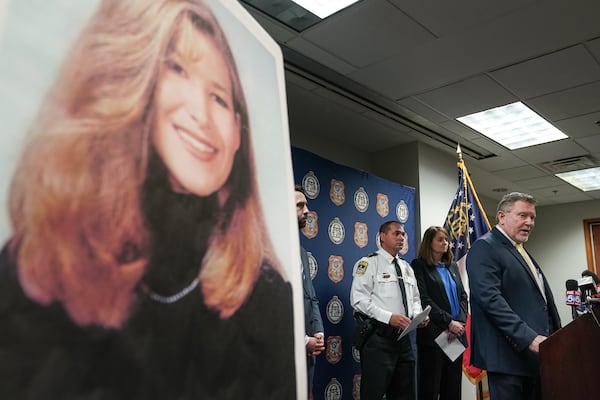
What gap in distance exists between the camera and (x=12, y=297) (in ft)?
0.91

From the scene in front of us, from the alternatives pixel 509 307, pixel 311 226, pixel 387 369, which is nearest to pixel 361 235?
pixel 311 226

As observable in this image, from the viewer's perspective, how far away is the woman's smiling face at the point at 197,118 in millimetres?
415

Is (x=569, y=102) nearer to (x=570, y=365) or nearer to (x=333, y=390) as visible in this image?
(x=570, y=365)

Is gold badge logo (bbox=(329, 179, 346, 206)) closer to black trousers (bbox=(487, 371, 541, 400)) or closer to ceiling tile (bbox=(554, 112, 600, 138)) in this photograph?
black trousers (bbox=(487, 371, 541, 400))

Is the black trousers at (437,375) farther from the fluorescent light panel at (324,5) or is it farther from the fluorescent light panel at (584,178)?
the fluorescent light panel at (584,178)

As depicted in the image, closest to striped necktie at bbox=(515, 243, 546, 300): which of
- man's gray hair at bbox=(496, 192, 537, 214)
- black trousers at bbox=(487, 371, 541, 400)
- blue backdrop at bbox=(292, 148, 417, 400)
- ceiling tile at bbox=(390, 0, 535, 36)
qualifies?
man's gray hair at bbox=(496, 192, 537, 214)

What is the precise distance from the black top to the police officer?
74.6 inches

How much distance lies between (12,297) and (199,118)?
24 centimetres

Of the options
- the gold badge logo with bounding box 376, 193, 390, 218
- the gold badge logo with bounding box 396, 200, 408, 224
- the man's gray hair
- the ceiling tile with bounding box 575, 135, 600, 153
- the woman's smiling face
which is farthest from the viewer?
the ceiling tile with bounding box 575, 135, 600, 153

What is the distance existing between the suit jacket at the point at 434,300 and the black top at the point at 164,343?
7.25 feet

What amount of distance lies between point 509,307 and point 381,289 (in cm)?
91

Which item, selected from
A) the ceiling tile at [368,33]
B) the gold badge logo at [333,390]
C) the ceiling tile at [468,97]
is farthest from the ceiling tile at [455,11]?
the gold badge logo at [333,390]

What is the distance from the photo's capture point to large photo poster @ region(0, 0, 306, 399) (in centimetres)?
29

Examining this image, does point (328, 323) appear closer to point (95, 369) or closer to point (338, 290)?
point (338, 290)
